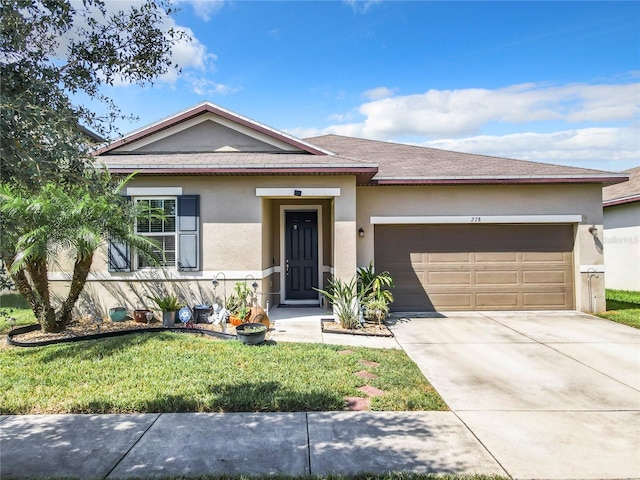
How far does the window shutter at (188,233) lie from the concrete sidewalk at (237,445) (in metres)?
4.66

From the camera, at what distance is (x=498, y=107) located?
805 inches

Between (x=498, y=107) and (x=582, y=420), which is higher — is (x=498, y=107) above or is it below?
above

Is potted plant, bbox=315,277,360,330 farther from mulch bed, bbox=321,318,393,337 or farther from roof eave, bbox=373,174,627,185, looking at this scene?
roof eave, bbox=373,174,627,185

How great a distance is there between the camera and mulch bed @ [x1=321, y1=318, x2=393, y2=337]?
7711 millimetres

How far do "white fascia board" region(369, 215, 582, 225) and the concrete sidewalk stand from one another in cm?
621

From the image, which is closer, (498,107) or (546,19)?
(546,19)

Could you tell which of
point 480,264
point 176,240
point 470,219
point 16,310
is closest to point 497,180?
point 470,219

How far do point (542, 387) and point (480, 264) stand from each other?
17.8 feet

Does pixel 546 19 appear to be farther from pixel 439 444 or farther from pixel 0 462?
pixel 0 462

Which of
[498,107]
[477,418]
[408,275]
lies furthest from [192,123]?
[498,107]

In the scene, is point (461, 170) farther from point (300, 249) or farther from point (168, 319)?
point (168, 319)

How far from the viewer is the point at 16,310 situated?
30.7 ft

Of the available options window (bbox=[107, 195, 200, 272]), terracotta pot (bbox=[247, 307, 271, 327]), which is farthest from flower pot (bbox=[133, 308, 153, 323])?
terracotta pot (bbox=[247, 307, 271, 327])

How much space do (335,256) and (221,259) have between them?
267 cm
